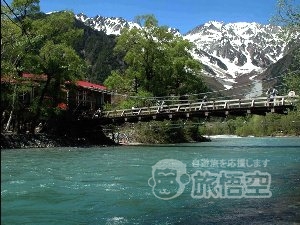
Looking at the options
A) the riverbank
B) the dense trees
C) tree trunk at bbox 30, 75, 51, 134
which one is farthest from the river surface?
tree trunk at bbox 30, 75, 51, 134

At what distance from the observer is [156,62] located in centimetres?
4691

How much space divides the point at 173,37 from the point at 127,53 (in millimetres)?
5718

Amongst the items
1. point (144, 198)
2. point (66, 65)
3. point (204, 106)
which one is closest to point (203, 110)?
point (204, 106)

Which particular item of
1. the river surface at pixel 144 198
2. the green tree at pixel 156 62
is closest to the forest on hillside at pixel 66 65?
the green tree at pixel 156 62

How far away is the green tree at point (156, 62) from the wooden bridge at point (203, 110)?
19.7 ft

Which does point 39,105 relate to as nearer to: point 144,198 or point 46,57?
point 46,57

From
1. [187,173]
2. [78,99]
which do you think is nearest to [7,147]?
[78,99]

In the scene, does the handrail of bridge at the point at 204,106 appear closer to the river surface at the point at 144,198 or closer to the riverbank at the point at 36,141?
the riverbank at the point at 36,141

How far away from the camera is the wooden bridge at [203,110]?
32.9m

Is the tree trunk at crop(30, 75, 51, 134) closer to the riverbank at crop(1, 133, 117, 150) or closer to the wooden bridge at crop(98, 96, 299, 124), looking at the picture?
the riverbank at crop(1, 133, 117, 150)

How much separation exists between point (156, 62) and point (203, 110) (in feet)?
41.4

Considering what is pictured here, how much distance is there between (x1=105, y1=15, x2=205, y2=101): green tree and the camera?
1839 inches

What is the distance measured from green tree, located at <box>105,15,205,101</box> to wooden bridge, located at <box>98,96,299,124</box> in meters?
5.99

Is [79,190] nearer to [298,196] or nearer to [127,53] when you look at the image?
[298,196]
